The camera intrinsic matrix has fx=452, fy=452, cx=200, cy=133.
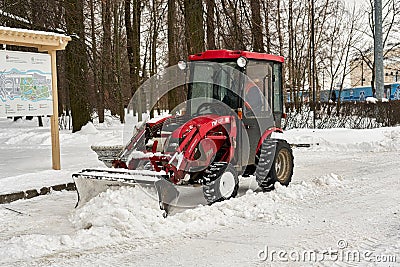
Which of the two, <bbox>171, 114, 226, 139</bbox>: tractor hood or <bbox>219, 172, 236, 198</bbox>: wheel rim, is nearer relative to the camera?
<bbox>171, 114, 226, 139</bbox>: tractor hood

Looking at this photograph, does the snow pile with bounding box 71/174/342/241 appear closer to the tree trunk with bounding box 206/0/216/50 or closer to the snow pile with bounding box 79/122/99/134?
the tree trunk with bounding box 206/0/216/50

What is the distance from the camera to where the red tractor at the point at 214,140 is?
246 inches

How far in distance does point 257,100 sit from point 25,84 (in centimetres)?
474

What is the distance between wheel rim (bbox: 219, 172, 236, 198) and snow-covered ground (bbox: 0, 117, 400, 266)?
169mm

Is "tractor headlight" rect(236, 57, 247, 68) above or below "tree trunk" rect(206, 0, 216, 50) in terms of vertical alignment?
below

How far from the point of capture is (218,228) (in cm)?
577

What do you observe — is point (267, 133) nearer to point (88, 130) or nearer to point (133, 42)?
point (88, 130)

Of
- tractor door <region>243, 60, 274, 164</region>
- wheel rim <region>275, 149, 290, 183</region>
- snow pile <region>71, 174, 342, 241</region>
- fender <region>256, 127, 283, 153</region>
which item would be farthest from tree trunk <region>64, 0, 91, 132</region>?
snow pile <region>71, 174, 342, 241</region>

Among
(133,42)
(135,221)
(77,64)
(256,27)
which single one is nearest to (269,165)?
(135,221)

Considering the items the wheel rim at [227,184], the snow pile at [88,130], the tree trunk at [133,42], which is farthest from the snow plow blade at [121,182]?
the tree trunk at [133,42]

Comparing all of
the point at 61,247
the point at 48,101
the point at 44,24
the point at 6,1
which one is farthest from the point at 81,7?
the point at 61,247

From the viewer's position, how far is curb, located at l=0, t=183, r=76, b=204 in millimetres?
7386

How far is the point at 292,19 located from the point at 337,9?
4478 mm

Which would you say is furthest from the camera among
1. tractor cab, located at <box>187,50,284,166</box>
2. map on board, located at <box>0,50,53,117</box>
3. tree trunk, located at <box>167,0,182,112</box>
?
tree trunk, located at <box>167,0,182,112</box>
